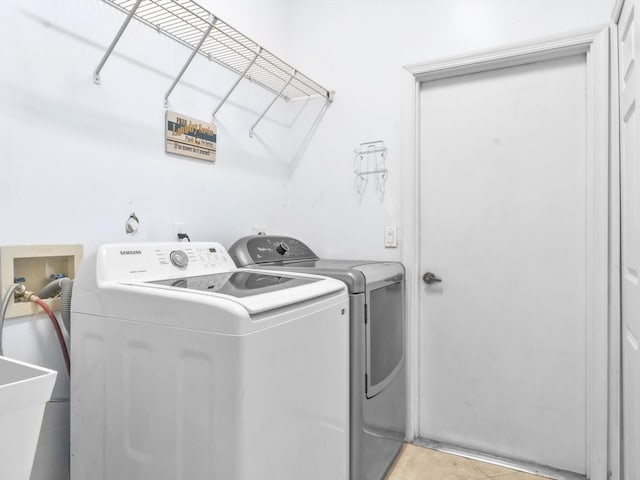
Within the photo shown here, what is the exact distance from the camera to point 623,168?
1610mm

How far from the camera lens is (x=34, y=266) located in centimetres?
125

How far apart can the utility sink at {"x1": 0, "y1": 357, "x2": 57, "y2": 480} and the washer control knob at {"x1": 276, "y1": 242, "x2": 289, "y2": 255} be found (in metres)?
1.37

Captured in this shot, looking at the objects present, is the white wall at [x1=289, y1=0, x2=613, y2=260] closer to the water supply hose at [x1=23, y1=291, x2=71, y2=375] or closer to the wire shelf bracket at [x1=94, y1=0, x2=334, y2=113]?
the wire shelf bracket at [x1=94, y1=0, x2=334, y2=113]

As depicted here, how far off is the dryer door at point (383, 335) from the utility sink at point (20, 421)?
3.62ft

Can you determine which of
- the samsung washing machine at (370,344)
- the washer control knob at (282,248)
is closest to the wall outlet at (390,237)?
the samsung washing machine at (370,344)

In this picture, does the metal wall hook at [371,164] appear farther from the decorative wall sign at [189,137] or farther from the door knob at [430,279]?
the decorative wall sign at [189,137]

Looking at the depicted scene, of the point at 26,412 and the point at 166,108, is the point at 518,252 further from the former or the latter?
the point at 26,412

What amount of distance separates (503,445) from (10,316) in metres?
2.16

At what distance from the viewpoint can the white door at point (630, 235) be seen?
130 centimetres

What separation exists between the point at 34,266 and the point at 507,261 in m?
1.98

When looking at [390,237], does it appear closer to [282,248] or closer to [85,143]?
[282,248]

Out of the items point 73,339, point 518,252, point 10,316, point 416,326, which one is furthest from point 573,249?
point 10,316

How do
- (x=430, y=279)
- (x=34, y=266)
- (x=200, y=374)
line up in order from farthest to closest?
(x=430, y=279) → (x=34, y=266) → (x=200, y=374)

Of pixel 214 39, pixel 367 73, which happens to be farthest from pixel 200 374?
pixel 367 73
